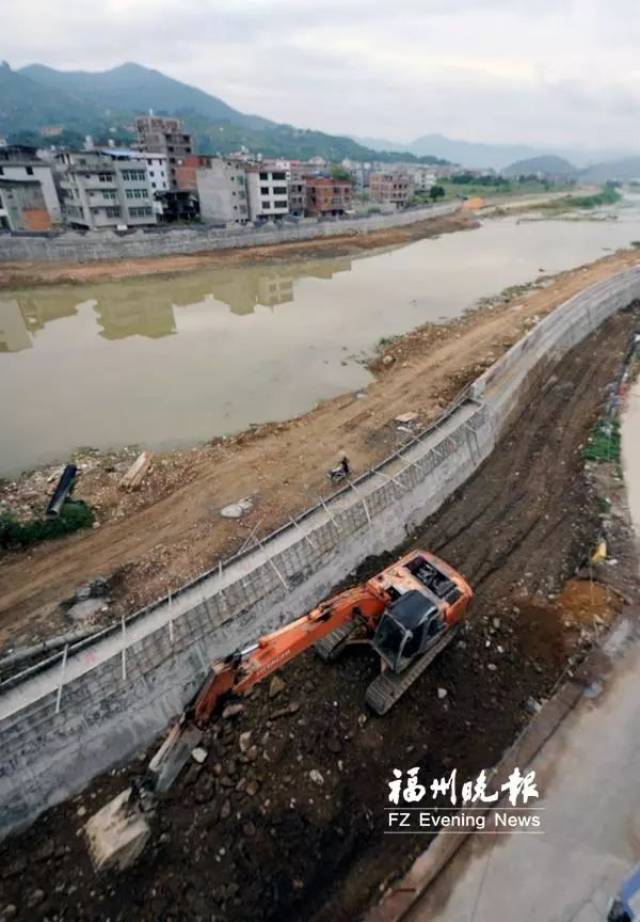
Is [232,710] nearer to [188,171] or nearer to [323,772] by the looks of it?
[323,772]

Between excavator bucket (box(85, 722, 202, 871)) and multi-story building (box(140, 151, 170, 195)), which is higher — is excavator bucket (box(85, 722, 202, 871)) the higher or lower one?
the lower one

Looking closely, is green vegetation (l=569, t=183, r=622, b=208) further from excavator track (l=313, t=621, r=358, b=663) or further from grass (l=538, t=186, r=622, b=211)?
excavator track (l=313, t=621, r=358, b=663)

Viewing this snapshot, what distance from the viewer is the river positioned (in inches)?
681

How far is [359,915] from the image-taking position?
6.01 m

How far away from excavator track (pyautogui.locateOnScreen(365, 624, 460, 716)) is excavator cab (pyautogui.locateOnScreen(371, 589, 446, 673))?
0.47 m

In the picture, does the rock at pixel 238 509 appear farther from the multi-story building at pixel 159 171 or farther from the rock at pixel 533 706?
the multi-story building at pixel 159 171

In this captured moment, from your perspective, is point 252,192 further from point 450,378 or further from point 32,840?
point 32,840

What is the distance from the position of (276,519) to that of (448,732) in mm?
5585

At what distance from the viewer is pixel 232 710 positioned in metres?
7.92

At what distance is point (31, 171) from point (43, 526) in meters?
53.8

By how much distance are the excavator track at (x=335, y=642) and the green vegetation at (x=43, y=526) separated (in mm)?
6605

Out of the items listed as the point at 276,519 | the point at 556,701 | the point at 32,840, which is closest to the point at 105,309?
the point at 276,519

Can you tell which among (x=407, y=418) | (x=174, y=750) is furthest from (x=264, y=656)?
(x=407, y=418)

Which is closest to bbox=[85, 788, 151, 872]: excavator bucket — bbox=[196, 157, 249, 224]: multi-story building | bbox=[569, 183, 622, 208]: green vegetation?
bbox=[196, 157, 249, 224]: multi-story building
